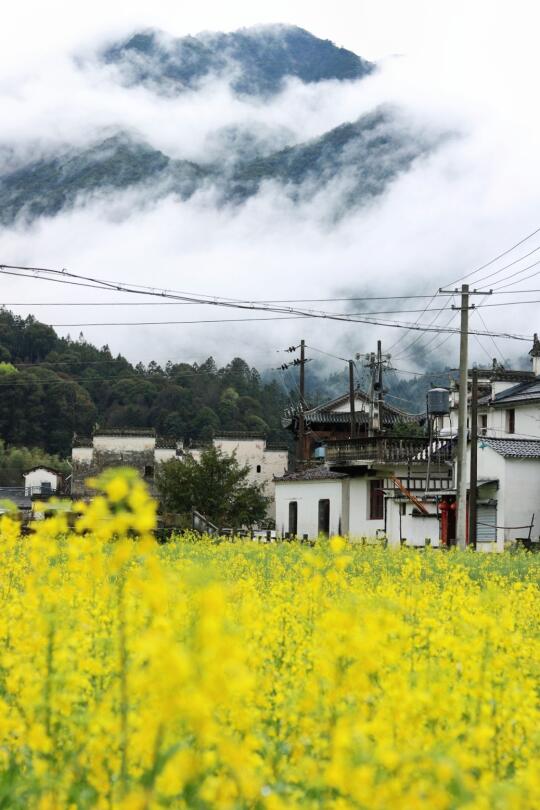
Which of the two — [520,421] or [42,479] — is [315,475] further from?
[42,479]

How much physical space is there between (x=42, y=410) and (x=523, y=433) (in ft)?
137

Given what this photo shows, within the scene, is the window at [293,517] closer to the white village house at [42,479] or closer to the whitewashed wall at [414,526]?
the whitewashed wall at [414,526]

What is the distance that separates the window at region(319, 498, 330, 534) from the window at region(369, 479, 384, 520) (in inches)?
131

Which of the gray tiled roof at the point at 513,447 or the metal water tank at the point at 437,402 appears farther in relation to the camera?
the gray tiled roof at the point at 513,447

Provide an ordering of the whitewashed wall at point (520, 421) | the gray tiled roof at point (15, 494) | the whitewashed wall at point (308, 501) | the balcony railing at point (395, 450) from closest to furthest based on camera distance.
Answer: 1. the balcony railing at point (395, 450)
2. the whitewashed wall at point (520, 421)
3. the whitewashed wall at point (308, 501)
4. the gray tiled roof at point (15, 494)

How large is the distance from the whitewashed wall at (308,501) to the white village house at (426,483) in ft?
0.13

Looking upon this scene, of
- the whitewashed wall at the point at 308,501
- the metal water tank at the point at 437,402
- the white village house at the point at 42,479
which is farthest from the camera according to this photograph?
the white village house at the point at 42,479

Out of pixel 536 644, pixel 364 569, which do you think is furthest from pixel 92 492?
pixel 536 644

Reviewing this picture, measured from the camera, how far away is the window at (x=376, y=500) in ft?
121

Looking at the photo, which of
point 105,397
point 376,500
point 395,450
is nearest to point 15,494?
point 105,397

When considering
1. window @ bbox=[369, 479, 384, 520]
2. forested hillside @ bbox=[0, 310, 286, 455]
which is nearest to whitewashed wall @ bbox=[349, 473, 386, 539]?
window @ bbox=[369, 479, 384, 520]

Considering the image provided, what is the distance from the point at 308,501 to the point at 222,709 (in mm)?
37126

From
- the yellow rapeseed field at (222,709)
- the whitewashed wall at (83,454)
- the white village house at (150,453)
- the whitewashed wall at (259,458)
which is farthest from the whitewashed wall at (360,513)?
the yellow rapeseed field at (222,709)

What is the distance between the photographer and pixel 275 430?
7612 centimetres
